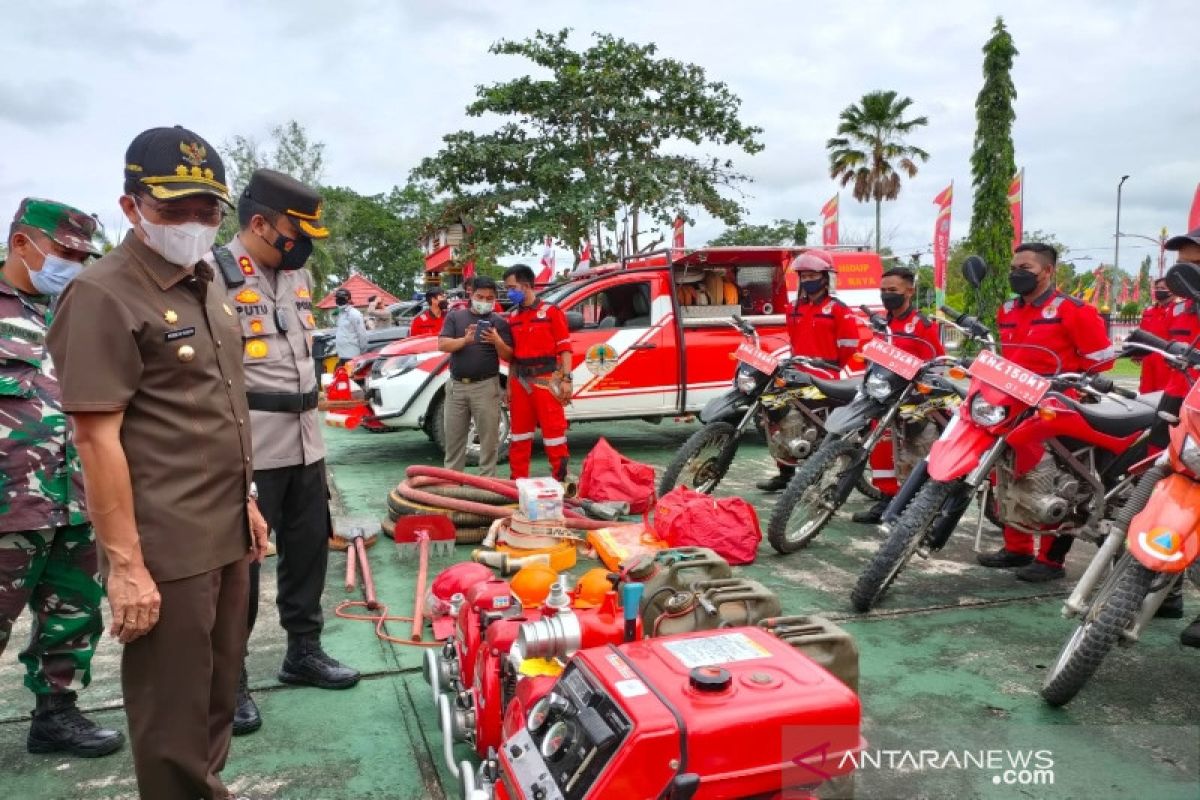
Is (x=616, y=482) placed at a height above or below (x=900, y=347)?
below

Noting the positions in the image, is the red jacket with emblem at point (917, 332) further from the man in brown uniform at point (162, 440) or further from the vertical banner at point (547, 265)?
the vertical banner at point (547, 265)

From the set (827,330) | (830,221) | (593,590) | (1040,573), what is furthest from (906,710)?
(830,221)

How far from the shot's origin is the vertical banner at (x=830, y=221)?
18297 millimetres

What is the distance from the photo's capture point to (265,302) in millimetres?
2947

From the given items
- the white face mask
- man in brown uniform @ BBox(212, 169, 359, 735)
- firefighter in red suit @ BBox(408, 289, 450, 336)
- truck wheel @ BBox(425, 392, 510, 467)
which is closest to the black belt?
man in brown uniform @ BBox(212, 169, 359, 735)

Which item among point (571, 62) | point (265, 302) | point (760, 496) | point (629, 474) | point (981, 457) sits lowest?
point (760, 496)

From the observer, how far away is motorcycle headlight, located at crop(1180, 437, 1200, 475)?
8.98 ft

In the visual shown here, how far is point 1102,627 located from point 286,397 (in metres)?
2.89

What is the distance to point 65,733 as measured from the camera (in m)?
→ 2.72

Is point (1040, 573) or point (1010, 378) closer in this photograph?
point (1010, 378)

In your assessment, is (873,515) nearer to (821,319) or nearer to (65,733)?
(821,319)

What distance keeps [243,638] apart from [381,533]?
308 centimetres

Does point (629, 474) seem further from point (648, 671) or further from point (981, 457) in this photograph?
point (648, 671)

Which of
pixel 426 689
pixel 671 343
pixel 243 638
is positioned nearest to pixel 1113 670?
pixel 426 689
